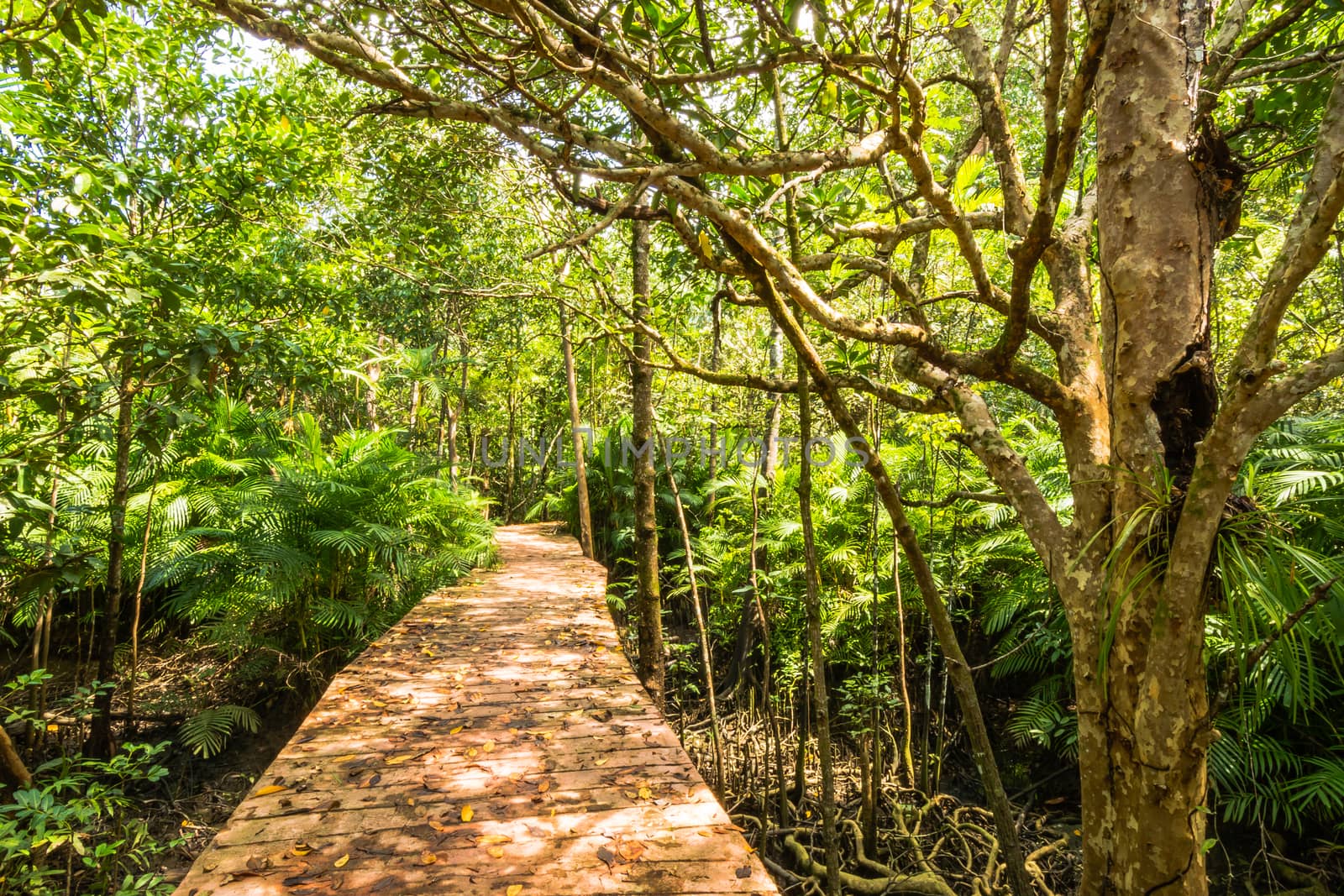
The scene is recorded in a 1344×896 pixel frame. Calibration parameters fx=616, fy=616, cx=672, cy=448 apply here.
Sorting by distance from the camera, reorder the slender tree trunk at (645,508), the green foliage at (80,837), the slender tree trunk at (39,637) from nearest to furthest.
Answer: the green foliage at (80,837), the slender tree trunk at (39,637), the slender tree trunk at (645,508)

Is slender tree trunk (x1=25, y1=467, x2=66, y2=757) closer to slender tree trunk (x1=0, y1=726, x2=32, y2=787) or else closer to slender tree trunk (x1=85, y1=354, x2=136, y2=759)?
slender tree trunk (x1=85, y1=354, x2=136, y2=759)

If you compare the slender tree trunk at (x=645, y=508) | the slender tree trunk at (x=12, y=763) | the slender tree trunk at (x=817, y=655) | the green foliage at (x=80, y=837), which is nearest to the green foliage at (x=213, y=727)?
the green foliage at (x=80, y=837)

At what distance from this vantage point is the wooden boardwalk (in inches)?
72.7

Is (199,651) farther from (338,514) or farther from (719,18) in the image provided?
(719,18)

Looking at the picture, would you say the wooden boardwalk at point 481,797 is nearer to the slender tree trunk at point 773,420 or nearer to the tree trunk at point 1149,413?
the tree trunk at point 1149,413

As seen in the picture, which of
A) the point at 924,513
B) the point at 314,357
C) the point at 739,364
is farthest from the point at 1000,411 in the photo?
the point at 314,357

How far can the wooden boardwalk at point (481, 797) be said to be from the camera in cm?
185

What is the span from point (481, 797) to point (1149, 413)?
2.61 m

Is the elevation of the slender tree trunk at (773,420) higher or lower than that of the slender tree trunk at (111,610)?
higher

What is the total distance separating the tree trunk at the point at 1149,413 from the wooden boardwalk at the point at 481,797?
1080mm

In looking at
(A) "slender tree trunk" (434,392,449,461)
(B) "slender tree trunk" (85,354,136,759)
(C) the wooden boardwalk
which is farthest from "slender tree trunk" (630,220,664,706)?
(A) "slender tree trunk" (434,392,449,461)

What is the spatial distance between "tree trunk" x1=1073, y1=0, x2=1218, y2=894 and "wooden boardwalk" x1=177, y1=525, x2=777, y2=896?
3.54 ft

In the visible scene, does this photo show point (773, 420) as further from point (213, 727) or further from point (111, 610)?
point (111, 610)

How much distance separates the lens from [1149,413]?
1799 millimetres
